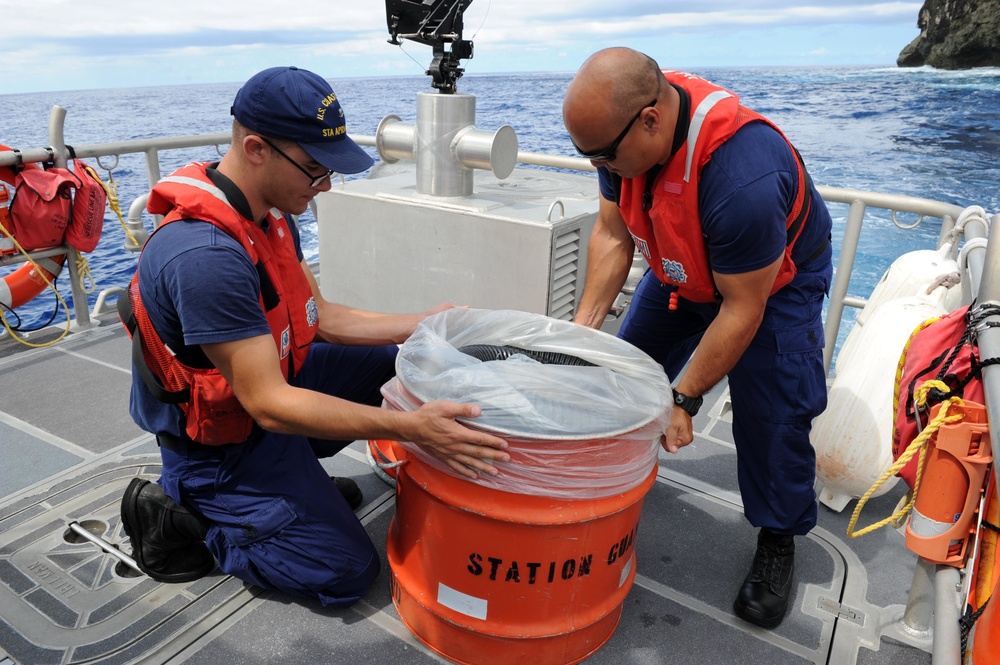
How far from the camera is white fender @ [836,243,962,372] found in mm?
2801

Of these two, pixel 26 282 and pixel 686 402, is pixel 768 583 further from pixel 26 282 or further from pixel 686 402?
pixel 26 282

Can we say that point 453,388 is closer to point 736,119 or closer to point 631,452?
point 631,452

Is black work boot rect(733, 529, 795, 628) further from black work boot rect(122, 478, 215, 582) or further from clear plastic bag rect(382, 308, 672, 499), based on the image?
black work boot rect(122, 478, 215, 582)

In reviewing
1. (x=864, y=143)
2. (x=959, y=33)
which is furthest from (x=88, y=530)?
(x=959, y=33)

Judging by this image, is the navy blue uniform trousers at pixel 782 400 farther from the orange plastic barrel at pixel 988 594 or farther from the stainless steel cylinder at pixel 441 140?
the stainless steel cylinder at pixel 441 140

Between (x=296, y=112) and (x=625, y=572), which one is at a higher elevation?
(x=296, y=112)

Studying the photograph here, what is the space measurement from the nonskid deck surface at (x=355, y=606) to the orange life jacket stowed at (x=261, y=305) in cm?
52

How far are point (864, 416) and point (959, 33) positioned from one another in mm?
49952

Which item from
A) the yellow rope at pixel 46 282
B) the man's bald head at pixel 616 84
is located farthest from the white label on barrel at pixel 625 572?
the yellow rope at pixel 46 282

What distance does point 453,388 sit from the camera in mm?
1602

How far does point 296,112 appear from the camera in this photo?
169 cm

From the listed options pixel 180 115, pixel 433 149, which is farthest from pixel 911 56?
pixel 433 149

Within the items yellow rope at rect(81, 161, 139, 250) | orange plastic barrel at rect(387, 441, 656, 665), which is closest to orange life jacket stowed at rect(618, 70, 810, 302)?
orange plastic barrel at rect(387, 441, 656, 665)

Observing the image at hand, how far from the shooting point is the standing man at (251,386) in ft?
5.31
